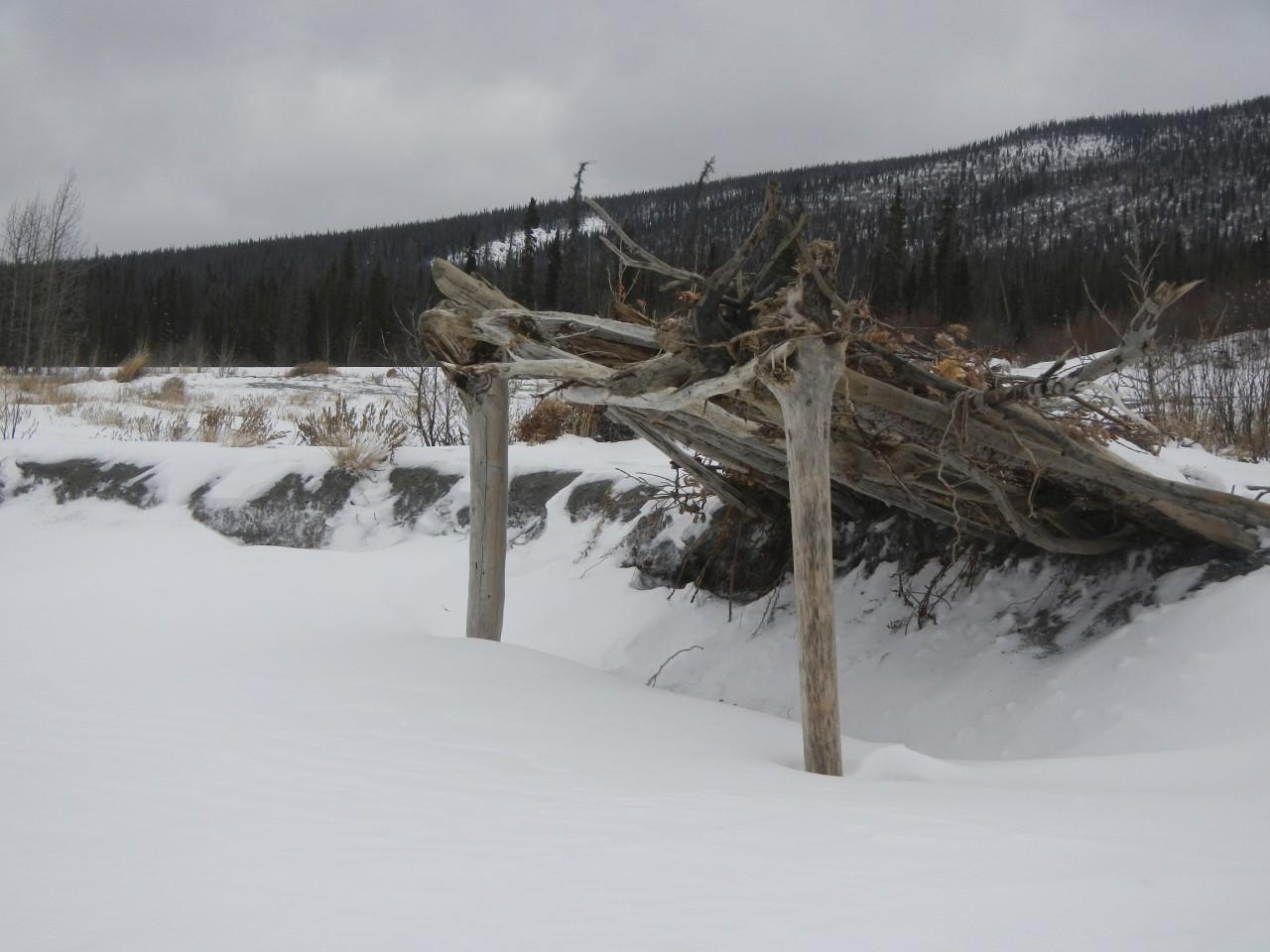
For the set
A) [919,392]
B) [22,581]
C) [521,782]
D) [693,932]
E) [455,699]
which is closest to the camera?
[693,932]

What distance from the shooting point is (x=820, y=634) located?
2.72 m

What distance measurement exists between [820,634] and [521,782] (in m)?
1.10

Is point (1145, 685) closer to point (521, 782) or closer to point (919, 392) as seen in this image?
point (919, 392)

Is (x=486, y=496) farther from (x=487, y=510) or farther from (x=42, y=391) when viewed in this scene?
(x=42, y=391)

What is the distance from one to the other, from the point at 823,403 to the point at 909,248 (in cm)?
6476

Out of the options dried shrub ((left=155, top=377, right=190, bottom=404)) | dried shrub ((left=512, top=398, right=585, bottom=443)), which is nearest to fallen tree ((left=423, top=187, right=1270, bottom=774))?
dried shrub ((left=512, top=398, right=585, bottom=443))

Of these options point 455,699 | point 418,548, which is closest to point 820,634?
point 455,699

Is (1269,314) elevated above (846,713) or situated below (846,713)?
above

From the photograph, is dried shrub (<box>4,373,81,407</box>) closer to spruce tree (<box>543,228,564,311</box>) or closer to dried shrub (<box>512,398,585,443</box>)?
dried shrub (<box>512,398,585,443</box>)

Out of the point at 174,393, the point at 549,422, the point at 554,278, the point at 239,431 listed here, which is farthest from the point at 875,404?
the point at 554,278

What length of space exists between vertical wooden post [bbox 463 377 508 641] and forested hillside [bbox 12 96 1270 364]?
53.8 ft

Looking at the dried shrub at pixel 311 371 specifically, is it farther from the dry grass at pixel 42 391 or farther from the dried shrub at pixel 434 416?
the dried shrub at pixel 434 416

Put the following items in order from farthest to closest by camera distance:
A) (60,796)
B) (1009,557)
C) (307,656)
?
(1009,557) → (307,656) → (60,796)

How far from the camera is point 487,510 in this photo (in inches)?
179
